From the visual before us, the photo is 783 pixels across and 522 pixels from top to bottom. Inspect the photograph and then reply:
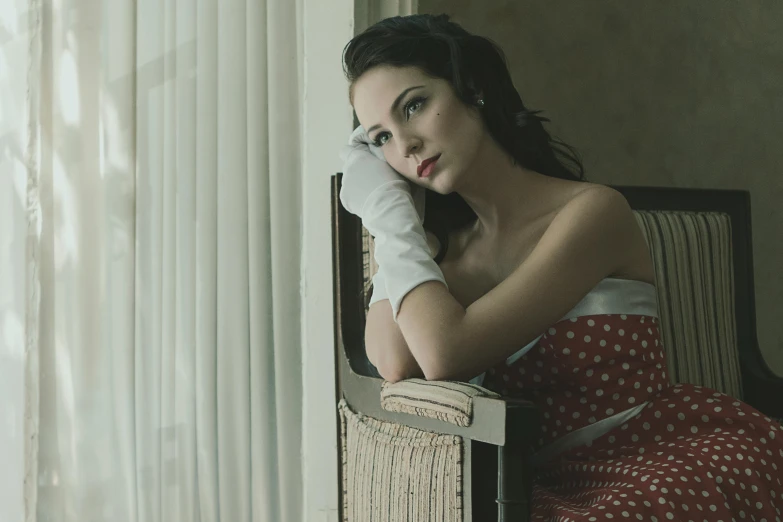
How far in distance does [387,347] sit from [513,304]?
0.24m

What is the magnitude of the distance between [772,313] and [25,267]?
2082 millimetres

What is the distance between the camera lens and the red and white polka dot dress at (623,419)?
1.10 m

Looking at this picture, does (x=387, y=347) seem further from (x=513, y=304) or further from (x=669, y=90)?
(x=669, y=90)

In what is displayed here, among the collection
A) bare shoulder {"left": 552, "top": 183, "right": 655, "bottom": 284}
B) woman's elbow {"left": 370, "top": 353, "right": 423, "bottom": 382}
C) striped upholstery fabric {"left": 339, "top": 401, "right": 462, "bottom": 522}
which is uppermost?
bare shoulder {"left": 552, "top": 183, "right": 655, "bottom": 284}

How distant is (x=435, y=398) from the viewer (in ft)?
3.36

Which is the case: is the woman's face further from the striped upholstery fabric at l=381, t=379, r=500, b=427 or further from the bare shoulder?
the striped upholstery fabric at l=381, t=379, r=500, b=427

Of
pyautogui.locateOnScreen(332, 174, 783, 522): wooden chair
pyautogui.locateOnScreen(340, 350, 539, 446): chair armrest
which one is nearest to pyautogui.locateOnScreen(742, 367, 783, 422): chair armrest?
pyautogui.locateOnScreen(332, 174, 783, 522): wooden chair

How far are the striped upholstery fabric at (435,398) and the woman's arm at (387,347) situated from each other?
6 cm

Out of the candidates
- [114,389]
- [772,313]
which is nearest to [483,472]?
[114,389]

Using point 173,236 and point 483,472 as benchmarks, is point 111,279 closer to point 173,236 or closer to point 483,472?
point 173,236

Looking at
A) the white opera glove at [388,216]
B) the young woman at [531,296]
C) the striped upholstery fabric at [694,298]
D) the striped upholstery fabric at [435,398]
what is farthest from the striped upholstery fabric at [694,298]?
the striped upholstery fabric at [435,398]

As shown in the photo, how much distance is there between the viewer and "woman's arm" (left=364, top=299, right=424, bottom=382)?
125 cm

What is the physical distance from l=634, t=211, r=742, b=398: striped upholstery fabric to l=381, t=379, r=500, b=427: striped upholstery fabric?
809 mm

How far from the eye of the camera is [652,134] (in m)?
2.30
